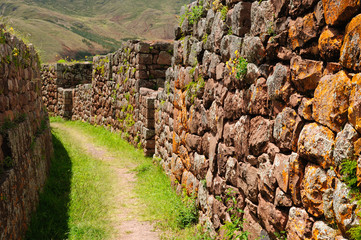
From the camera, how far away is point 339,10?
1930mm

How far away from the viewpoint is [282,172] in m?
2.51

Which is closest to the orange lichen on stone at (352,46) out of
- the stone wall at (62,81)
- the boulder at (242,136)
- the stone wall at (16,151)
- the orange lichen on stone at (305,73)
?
the orange lichen on stone at (305,73)

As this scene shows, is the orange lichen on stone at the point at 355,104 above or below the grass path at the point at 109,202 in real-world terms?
above

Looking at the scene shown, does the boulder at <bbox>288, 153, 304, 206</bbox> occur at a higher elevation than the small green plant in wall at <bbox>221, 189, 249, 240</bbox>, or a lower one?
higher

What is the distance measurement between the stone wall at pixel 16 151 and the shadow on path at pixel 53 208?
0.47 feet

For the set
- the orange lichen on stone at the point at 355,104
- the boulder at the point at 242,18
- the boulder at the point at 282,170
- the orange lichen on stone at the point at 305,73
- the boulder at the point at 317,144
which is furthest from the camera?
the boulder at the point at 242,18

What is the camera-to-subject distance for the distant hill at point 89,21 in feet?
226

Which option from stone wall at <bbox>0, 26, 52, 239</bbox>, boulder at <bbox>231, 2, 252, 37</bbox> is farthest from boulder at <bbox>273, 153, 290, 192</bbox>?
stone wall at <bbox>0, 26, 52, 239</bbox>

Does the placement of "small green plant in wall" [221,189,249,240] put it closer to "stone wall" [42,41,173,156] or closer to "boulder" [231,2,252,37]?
"boulder" [231,2,252,37]

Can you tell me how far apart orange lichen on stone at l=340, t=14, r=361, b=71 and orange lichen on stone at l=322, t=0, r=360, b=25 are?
6cm

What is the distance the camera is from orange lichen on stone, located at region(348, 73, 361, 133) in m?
1.76

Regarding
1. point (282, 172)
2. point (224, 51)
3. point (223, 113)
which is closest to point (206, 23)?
point (224, 51)

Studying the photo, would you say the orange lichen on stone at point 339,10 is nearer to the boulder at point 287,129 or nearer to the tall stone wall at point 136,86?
the boulder at point 287,129

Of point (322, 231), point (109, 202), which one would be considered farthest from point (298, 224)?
point (109, 202)
